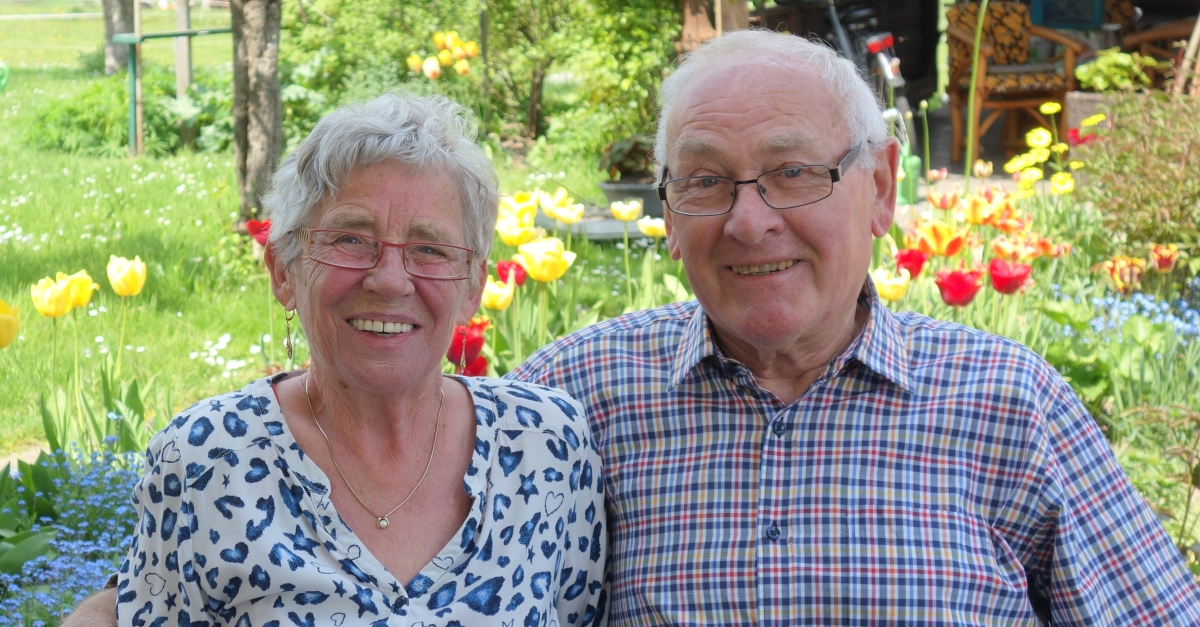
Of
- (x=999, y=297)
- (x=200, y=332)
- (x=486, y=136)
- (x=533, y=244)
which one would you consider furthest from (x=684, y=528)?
(x=486, y=136)

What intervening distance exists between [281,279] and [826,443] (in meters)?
0.90

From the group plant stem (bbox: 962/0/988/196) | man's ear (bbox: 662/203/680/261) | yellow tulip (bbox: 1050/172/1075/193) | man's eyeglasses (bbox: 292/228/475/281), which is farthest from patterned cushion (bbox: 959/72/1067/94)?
man's eyeglasses (bbox: 292/228/475/281)

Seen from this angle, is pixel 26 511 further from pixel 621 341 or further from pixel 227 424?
pixel 621 341

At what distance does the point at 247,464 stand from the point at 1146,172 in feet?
14.1

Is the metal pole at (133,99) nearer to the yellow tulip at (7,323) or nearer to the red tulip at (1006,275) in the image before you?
the yellow tulip at (7,323)

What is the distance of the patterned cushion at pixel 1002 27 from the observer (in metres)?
8.70

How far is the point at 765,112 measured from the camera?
5.84 feet

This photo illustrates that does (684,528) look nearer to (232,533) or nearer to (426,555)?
(426,555)

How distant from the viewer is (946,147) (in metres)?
9.94

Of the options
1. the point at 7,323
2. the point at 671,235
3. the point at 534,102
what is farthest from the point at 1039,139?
the point at 534,102

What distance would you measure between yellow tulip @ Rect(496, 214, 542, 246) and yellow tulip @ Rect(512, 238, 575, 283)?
5.8 inches

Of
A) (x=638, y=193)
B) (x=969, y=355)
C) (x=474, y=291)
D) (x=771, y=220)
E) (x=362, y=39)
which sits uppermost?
(x=362, y=39)

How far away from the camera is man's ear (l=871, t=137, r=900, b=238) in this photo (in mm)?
1901

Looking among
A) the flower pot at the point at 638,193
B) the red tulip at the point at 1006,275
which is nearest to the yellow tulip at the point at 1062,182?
the red tulip at the point at 1006,275
